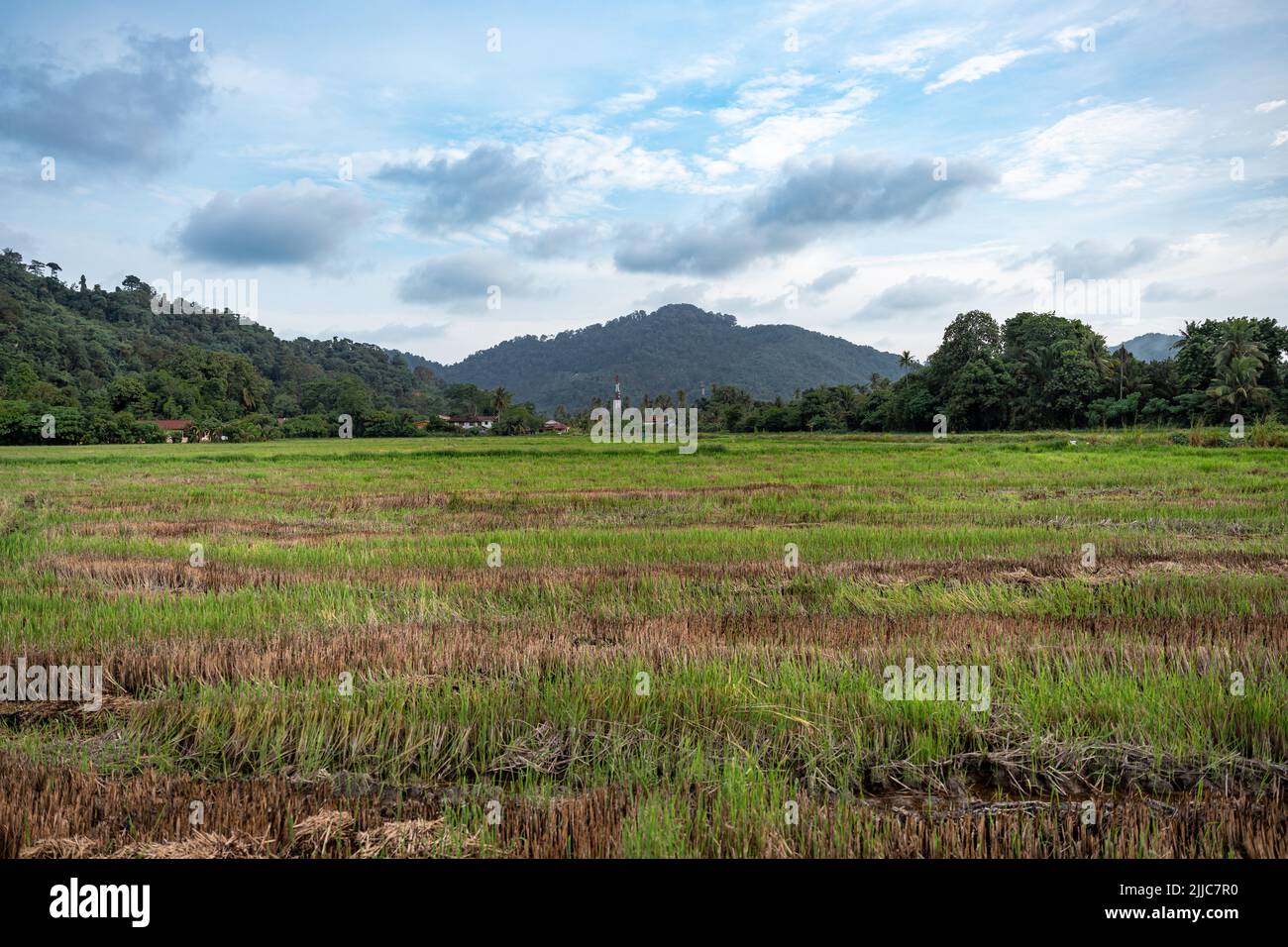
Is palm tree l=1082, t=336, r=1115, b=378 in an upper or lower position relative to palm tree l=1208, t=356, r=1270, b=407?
upper

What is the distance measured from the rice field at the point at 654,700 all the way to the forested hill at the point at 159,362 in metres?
73.4

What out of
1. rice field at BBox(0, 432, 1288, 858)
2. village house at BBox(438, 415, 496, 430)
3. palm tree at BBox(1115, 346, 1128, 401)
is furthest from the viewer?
village house at BBox(438, 415, 496, 430)

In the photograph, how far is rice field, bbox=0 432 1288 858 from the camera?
2.76 m

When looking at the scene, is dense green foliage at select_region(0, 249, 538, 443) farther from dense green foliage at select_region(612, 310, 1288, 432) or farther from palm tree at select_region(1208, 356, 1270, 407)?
palm tree at select_region(1208, 356, 1270, 407)

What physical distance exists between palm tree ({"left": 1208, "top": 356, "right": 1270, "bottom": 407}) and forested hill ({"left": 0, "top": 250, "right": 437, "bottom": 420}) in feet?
267

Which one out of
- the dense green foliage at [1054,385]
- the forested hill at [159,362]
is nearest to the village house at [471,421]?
the forested hill at [159,362]

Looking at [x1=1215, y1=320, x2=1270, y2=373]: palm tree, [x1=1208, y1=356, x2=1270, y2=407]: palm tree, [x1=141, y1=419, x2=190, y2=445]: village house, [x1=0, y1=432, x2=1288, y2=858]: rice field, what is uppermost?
[x1=1215, y1=320, x2=1270, y2=373]: palm tree

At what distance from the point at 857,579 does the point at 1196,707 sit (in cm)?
373

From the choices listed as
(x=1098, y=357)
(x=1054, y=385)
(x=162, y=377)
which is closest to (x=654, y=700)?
(x=1054, y=385)

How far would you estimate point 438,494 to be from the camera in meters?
17.5

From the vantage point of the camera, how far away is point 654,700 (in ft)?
13.0

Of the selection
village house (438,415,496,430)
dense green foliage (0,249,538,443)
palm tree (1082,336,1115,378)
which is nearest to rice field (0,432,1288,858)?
palm tree (1082,336,1115,378)

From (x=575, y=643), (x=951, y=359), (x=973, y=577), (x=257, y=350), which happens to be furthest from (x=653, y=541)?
(x=257, y=350)
